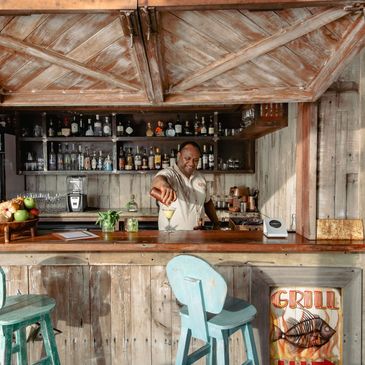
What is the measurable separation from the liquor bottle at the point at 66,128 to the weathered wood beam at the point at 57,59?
118 inches

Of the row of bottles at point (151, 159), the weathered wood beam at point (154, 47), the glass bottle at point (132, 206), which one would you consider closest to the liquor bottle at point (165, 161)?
the row of bottles at point (151, 159)

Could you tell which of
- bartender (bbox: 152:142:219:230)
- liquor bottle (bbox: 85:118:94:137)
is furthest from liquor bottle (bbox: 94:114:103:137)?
bartender (bbox: 152:142:219:230)

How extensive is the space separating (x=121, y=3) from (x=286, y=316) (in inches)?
76.7

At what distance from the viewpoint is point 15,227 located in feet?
7.53

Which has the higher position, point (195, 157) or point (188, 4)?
point (188, 4)

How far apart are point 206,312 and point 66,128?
3.95 metres

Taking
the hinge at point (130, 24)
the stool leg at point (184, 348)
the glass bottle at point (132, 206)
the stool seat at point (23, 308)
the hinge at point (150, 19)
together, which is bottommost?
the stool leg at point (184, 348)

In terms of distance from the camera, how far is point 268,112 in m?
3.26

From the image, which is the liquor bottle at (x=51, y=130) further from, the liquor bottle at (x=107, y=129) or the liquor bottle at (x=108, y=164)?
the liquor bottle at (x=108, y=164)

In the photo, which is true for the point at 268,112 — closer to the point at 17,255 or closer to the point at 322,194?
the point at 322,194

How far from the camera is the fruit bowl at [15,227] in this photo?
7.38ft

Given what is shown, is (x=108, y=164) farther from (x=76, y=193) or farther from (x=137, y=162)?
(x=76, y=193)

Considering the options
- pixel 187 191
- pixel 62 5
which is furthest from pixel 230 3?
pixel 187 191

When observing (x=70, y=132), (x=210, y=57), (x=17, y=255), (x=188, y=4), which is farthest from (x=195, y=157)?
(x=70, y=132)
